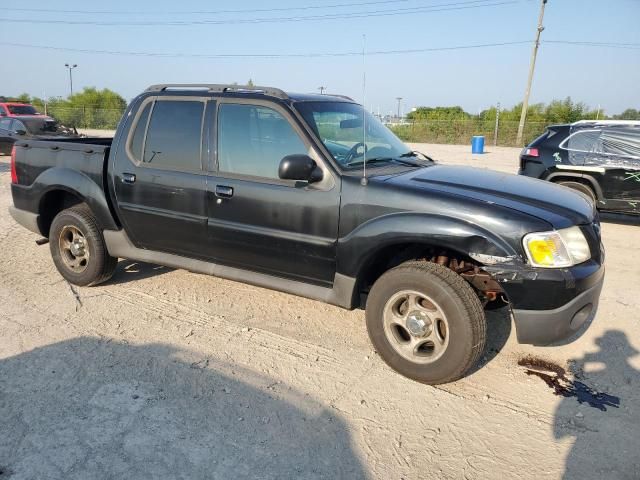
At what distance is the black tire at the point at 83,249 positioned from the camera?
4.67m

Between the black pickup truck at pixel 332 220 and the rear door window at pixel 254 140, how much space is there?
11 mm

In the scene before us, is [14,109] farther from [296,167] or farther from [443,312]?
[443,312]

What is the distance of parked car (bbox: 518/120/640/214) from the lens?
294 inches

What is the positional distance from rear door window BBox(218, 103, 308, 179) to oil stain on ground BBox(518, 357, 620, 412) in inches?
90.5

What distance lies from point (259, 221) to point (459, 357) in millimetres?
1739

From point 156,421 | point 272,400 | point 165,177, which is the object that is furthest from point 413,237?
point 165,177

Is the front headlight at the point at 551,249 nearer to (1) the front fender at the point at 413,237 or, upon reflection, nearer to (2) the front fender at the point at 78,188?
(1) the front fender at the point at 413,237

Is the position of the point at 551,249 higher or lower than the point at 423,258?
higher

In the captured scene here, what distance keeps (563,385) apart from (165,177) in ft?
11.3

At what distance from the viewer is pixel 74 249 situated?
486 cm

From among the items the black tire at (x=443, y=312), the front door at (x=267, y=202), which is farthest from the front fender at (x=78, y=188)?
the black tire at (x=443, y=312)

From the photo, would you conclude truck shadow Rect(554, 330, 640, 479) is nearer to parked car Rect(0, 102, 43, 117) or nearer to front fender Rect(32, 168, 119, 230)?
front fender Rect(32, 168, 119, 230)

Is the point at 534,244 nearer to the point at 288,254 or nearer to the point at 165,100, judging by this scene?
the point at 288,254

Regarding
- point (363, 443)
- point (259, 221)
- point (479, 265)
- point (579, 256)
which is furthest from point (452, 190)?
point (363, 443)
